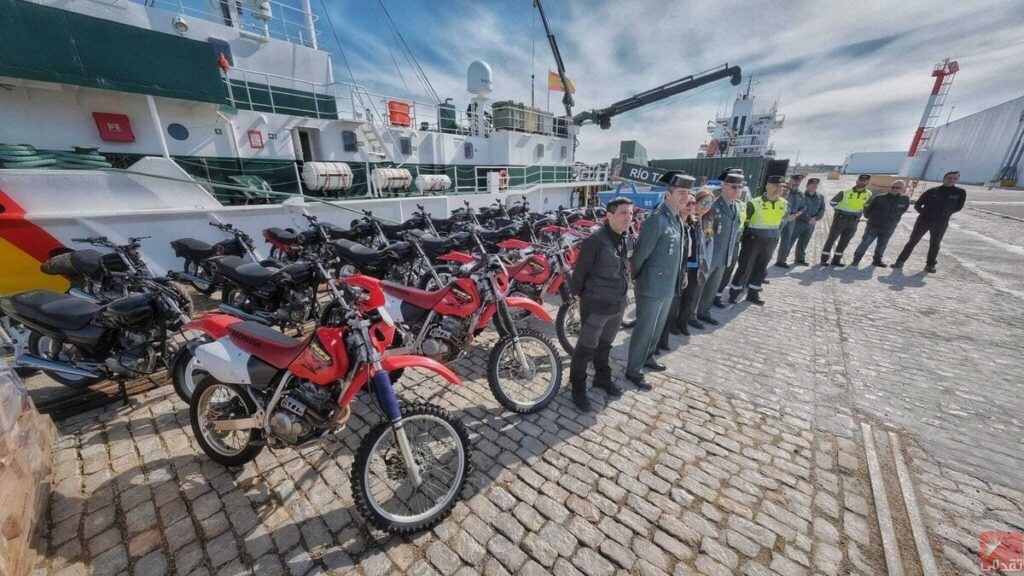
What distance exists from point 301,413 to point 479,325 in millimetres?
1863

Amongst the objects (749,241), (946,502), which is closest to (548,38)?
(749,241)

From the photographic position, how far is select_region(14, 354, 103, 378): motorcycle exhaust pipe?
299 centimetres

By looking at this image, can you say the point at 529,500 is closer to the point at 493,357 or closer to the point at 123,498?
the point at 493,357

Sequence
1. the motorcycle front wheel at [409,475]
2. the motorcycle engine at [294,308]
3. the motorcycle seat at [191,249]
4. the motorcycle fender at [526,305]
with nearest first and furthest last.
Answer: the motorcycle front wheel at [409,475]
the motorcycle fender at [526,305]
the motorcycle engine at [294,308]
the motorcycle seat at [191,249]

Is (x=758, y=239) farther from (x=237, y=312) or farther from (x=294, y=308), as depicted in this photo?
(x=237, y=312)

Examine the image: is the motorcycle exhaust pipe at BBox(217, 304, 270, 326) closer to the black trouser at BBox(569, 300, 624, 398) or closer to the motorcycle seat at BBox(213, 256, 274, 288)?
the motorcycle seat at BBox(213, 256, 274, 288)

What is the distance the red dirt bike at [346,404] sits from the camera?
217 centimetres

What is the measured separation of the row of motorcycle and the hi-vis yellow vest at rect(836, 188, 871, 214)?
817cm

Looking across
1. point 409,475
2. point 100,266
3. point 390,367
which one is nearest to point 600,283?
point 390,367

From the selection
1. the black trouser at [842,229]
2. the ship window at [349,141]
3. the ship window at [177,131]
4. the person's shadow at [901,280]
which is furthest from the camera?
the ship window at [349,141]

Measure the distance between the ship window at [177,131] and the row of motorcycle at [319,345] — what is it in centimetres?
355

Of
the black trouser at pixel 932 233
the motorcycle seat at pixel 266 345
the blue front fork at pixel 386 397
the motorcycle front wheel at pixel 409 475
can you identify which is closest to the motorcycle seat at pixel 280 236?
the motorcycle seat at pixel 266 345

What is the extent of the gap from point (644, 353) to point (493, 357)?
5.62 feet

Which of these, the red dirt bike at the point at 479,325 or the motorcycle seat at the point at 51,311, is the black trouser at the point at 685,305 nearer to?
the red dirt bike at the point at 479,325
